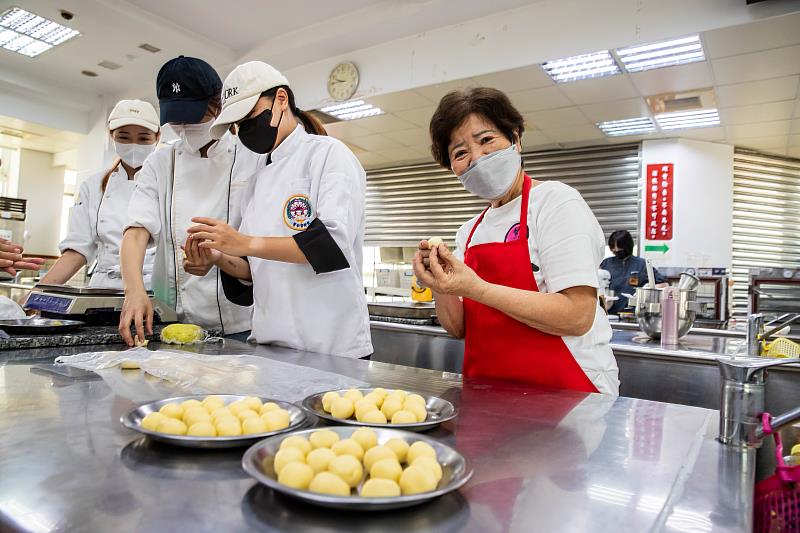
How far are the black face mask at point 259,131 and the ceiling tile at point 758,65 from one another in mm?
4135

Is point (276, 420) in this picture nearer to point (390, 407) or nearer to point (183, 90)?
point (390, 407)

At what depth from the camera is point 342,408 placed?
913 mm

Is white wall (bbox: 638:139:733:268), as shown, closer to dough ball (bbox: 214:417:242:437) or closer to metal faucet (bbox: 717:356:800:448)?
metal faucet (bbox: 717:356:800:448)

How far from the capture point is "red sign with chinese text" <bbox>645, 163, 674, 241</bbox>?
6277 mm

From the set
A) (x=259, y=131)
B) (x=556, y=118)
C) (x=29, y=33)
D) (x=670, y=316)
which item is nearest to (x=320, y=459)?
(x=259, y=131)

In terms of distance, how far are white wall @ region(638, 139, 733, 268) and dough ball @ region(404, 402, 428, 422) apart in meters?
6.23

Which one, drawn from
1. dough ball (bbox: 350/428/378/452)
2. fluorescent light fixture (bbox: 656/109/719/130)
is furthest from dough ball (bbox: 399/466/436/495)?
fluorescent light fixture (bbox: 656/109/719/130)

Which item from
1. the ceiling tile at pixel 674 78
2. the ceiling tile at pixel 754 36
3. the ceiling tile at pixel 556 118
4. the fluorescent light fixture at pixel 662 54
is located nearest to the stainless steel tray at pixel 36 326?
the fluorescent light fixture at pixel 662 54

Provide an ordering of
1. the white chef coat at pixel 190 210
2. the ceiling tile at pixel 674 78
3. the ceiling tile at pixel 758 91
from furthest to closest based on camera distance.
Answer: the ceiling tile at pixel 758 91 < the ceiling tile at pixel 674 78 < the white chef coat at pixel 190 210

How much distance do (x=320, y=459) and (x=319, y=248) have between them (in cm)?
97

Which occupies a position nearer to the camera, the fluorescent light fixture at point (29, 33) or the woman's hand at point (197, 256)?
the woman's hand at point (197, 256)

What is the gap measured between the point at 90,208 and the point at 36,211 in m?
9.51

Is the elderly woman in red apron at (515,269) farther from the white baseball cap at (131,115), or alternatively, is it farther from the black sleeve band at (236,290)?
the white baseball cap at (131,115)

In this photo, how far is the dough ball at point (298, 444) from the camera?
27.5 inches
